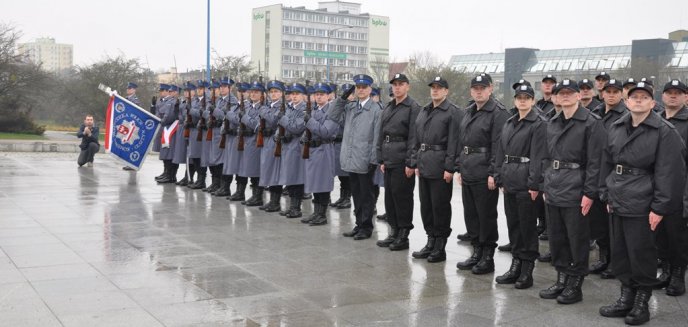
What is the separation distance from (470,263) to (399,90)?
208 cm

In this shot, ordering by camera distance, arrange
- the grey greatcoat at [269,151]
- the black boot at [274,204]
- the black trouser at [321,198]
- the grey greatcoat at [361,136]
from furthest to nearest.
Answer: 1. the black boot at [274,204]
2. the grey greatcoat at [269,151]
3. the black trouser at [321,198]
4. the grey greatcoat at [361,136]

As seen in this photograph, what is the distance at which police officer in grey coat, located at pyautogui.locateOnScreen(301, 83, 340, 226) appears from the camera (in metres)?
10.1

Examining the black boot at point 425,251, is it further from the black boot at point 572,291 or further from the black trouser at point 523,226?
the black boot at point 572,291

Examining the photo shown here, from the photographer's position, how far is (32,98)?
3797 cm

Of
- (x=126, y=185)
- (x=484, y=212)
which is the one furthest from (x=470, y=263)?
(x=126, y=185)

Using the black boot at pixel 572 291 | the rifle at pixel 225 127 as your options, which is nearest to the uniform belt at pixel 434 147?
the black boot at pixel 572 291

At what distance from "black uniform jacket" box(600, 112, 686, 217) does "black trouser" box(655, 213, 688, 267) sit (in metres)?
0.72

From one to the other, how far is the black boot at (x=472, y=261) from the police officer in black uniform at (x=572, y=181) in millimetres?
1156

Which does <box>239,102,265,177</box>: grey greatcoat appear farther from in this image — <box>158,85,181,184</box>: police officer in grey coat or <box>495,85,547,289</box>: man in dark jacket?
<box>495,85,547,289</box>: man in dark jacket

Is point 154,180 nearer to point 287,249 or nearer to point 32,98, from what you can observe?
point 287,249

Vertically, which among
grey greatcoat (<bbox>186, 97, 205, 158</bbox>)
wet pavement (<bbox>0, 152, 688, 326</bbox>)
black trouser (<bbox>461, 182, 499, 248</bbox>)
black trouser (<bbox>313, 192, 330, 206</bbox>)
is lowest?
wet pavement (<bbox>0, 152, 688, 326</bbox>)

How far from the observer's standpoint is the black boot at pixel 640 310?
5.60 meters

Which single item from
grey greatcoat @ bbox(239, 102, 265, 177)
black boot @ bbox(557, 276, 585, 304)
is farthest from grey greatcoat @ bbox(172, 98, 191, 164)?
black boot @ bbox(557, 276, 585, 304)

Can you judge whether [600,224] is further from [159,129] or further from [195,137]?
[159,129]
